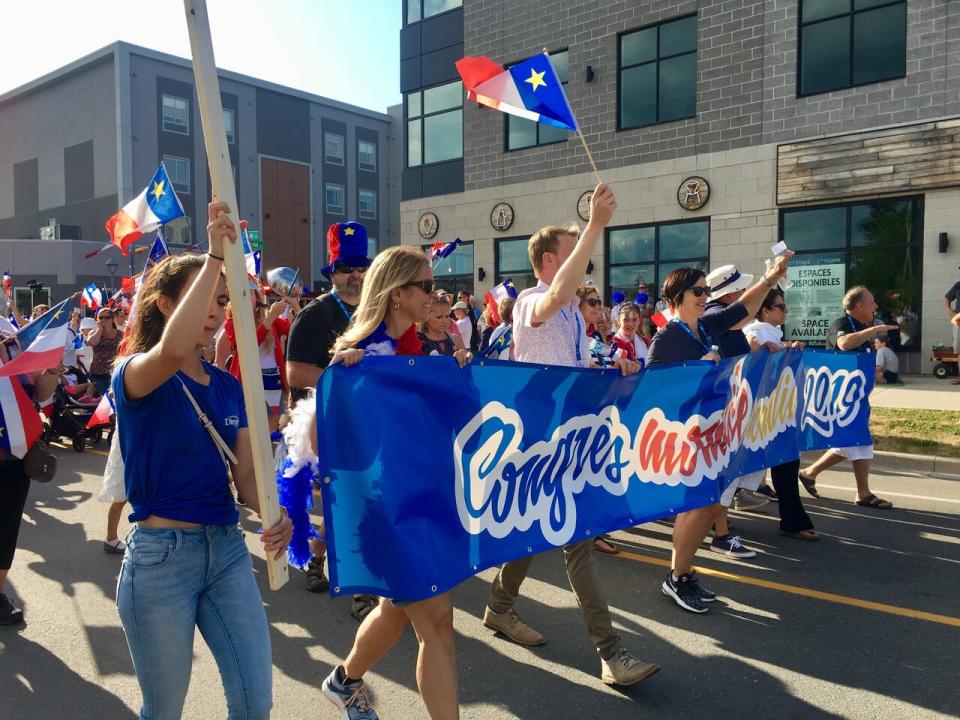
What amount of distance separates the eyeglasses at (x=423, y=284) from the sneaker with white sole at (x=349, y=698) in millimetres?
1624

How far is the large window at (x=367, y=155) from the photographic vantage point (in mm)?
51375

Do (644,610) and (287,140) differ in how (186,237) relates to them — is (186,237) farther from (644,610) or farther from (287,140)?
(644,610)

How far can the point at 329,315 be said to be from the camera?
452cm

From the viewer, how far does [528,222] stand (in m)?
21.5

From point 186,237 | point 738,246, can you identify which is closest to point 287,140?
point 186,237

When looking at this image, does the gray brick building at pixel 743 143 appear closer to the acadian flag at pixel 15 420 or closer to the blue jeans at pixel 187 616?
the acadian flag at pixel 15 420

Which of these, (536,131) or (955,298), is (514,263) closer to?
(536,131)

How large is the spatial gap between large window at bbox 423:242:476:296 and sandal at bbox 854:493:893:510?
16.5 m

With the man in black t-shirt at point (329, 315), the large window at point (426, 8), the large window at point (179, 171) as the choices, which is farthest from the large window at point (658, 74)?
the large window at point (179, 171)

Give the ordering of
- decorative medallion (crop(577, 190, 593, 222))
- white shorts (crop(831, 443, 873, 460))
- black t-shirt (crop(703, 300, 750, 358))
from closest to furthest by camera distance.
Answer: black t-shirt (crop(703, 300, 750, 358))
white shorts (crop(831, 443, 873, 460))
decorative medallion (crop(577, 190, 593, 222))

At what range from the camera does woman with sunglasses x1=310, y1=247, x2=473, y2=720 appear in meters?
2.81

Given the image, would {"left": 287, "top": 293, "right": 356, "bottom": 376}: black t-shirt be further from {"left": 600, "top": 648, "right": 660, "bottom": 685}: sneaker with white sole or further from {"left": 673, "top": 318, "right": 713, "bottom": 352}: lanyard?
{"left": 600, "top": 648, "right": 660, "bottom": 685}: sneaker with white sole

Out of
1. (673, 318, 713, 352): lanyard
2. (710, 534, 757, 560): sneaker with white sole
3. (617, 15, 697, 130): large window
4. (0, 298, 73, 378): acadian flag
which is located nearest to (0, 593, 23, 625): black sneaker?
(0, 298, 73, 378): acadian flag

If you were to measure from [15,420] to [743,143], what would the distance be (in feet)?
55.0
